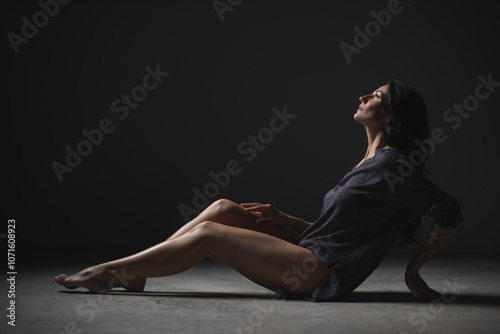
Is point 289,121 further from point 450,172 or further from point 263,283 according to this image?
point 263,283

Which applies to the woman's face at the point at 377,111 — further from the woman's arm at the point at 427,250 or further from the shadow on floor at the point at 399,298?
the shadow on floor at the point at 399,298

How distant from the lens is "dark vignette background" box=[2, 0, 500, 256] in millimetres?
5547

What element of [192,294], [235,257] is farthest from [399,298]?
[192,294]

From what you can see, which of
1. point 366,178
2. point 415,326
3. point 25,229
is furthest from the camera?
point 25,229

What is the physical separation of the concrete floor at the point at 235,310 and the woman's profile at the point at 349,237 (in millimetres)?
98

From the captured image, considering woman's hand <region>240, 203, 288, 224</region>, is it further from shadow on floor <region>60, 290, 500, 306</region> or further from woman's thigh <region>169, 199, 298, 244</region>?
shadow on floor <region>60, 290, 500, 306</region>

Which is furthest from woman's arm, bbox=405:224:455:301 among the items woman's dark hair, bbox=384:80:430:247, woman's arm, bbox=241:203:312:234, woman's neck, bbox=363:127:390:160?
woman's arm, bbox=241:203:312:234

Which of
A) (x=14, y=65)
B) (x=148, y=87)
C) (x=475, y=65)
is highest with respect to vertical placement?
(x=14, y=65)

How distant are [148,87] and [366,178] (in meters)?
3.28

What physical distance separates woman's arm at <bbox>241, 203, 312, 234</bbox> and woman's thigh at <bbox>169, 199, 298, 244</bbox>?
0.03 m

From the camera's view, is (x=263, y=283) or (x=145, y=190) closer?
(x=263, y=283)

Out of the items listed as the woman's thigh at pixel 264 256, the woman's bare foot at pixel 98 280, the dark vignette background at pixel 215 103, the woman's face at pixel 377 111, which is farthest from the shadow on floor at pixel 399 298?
the dark vignette background at pixel 215 103

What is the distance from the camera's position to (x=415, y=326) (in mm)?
2256

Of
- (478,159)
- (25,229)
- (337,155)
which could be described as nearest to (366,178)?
(337,155)
